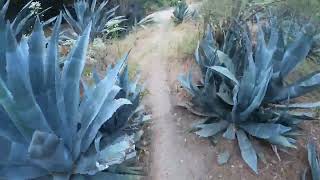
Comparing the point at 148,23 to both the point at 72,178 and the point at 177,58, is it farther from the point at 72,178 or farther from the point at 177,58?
the point at 72,178

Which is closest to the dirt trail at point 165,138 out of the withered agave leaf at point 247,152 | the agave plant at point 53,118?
the withered agave leaf at point 247,152

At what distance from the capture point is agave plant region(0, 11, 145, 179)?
8.72 feet

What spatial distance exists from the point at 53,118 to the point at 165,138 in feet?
5.02

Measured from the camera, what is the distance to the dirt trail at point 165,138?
3.84 meters

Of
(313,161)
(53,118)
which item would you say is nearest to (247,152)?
(313,161)

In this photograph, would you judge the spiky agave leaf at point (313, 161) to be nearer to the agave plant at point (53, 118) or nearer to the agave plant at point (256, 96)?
the agave plant at point (256, 96)

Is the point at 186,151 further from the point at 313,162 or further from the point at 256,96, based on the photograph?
the point at 313,162

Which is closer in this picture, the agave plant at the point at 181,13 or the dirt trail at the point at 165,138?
the dirt trail at the point at 165,138

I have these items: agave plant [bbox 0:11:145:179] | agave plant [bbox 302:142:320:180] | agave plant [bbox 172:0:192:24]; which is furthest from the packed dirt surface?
agave plant [bbox 172:0:192:24]

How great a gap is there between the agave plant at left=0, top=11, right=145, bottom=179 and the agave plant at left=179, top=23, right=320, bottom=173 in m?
1.28

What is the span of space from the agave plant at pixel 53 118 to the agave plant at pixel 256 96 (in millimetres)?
1277

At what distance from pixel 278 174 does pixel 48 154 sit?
2.24 m

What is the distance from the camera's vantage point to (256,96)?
3.74 m

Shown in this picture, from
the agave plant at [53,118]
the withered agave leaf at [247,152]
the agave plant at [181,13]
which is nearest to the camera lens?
the agave plant at [53,118]
